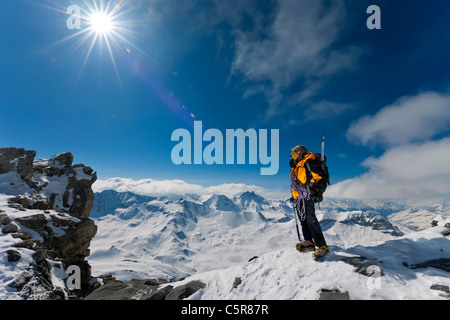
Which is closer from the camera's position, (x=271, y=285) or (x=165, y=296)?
(x=271, y=285)

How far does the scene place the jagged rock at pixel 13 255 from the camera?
1210 cm

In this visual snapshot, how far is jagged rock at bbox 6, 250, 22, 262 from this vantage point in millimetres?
12105

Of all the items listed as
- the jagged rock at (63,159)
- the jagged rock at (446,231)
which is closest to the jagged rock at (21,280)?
the jagged rock at (446,231)

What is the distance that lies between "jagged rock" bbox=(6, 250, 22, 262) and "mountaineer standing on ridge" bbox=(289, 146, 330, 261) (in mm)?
16964

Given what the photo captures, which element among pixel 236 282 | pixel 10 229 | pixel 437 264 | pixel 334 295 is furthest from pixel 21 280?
pixel 437 264

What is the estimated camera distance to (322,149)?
34.4 feet

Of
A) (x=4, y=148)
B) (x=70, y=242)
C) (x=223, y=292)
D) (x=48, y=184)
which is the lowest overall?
(x=70, y=242)

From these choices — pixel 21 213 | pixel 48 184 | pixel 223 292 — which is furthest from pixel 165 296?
pixel 48 184

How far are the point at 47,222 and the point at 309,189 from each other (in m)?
26.5

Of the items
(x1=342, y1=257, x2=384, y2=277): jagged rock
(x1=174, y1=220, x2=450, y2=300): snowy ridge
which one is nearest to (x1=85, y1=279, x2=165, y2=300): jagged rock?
(x1=174, y1=220, x2=450, y2=300): snowy ridge

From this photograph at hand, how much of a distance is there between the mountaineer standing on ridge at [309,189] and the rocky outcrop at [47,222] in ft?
Answer: 48.2
